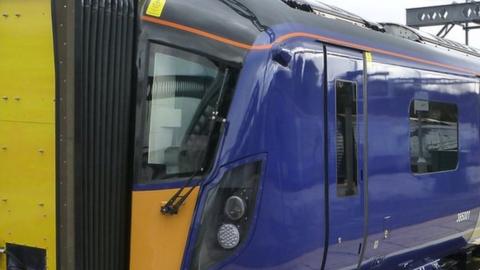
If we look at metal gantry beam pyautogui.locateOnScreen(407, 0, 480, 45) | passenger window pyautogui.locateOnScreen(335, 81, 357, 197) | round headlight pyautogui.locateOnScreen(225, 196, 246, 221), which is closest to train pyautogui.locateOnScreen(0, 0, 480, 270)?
round headlight pyautogui.locateOnScreen(225, 196, 246, 221)

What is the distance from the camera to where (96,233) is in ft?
11.7

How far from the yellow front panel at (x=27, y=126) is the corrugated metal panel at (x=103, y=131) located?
0.19 metres

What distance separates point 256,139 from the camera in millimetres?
3635

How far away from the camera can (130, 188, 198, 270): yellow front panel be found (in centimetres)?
358

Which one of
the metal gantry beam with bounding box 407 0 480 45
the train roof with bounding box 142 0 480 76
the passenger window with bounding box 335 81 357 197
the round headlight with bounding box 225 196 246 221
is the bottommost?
the round headlight with bounding box 225 196 246 221

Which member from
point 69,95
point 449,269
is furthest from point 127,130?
point 449,269

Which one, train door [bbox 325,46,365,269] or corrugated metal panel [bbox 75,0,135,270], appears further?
train door [bbox 325,46,365,269]

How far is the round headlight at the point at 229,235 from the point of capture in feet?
11.8

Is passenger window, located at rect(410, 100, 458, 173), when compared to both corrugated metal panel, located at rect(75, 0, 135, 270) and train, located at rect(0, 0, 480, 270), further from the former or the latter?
corrugated metal panel, located at rect(75, 0, 135, 270)

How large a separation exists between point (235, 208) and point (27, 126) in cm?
131

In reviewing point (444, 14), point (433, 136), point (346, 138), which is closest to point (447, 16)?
point (444, 14)

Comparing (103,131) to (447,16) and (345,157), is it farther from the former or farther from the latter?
(447,16)

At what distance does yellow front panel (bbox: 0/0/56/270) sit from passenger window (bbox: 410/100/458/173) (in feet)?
9.83

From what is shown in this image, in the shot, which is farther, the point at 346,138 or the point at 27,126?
the point at 346,138
